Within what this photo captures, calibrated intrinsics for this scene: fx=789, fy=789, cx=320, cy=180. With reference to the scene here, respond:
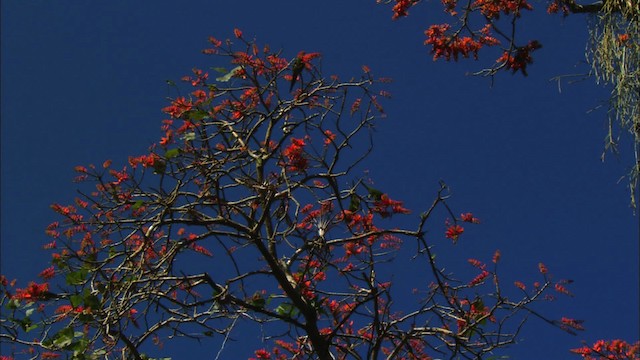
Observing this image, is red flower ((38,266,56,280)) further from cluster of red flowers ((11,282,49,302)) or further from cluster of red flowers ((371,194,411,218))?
cluster of red flowers ((371,194,411,218))

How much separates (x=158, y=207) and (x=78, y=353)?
1.14 m

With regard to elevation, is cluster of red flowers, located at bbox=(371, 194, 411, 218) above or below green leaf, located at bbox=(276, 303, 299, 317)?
above

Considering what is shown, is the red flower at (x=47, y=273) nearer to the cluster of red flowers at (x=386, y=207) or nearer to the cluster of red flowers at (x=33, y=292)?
the cluster of red flowers at (x=33, y=292)

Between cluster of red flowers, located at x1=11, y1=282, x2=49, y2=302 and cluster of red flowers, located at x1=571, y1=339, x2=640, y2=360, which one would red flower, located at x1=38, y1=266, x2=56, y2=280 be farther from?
cluster of red flowers, located at x1=571, y1=339, x2=640, y2=360

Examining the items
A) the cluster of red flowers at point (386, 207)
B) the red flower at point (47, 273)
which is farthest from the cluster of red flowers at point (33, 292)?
the cluster of red flowers at point (386, 207)

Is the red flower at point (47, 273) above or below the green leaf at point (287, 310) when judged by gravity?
above

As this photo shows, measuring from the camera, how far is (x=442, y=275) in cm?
457

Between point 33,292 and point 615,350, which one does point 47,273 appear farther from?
point 615,350

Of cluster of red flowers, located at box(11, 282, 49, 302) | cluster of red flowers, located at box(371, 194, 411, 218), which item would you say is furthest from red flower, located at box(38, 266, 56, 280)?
cluster of red flowers, located at box(371, 194, 411, 218)

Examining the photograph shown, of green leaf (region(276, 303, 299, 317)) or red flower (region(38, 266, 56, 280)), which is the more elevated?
red flower (region(38, 266, 56, 280))

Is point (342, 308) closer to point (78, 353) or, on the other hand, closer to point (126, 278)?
point (126, 278)

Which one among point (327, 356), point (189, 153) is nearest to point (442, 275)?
point (327, 356)

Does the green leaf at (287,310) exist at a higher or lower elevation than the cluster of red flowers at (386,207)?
lower

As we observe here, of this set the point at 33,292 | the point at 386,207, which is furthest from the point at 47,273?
the point at 386,207
